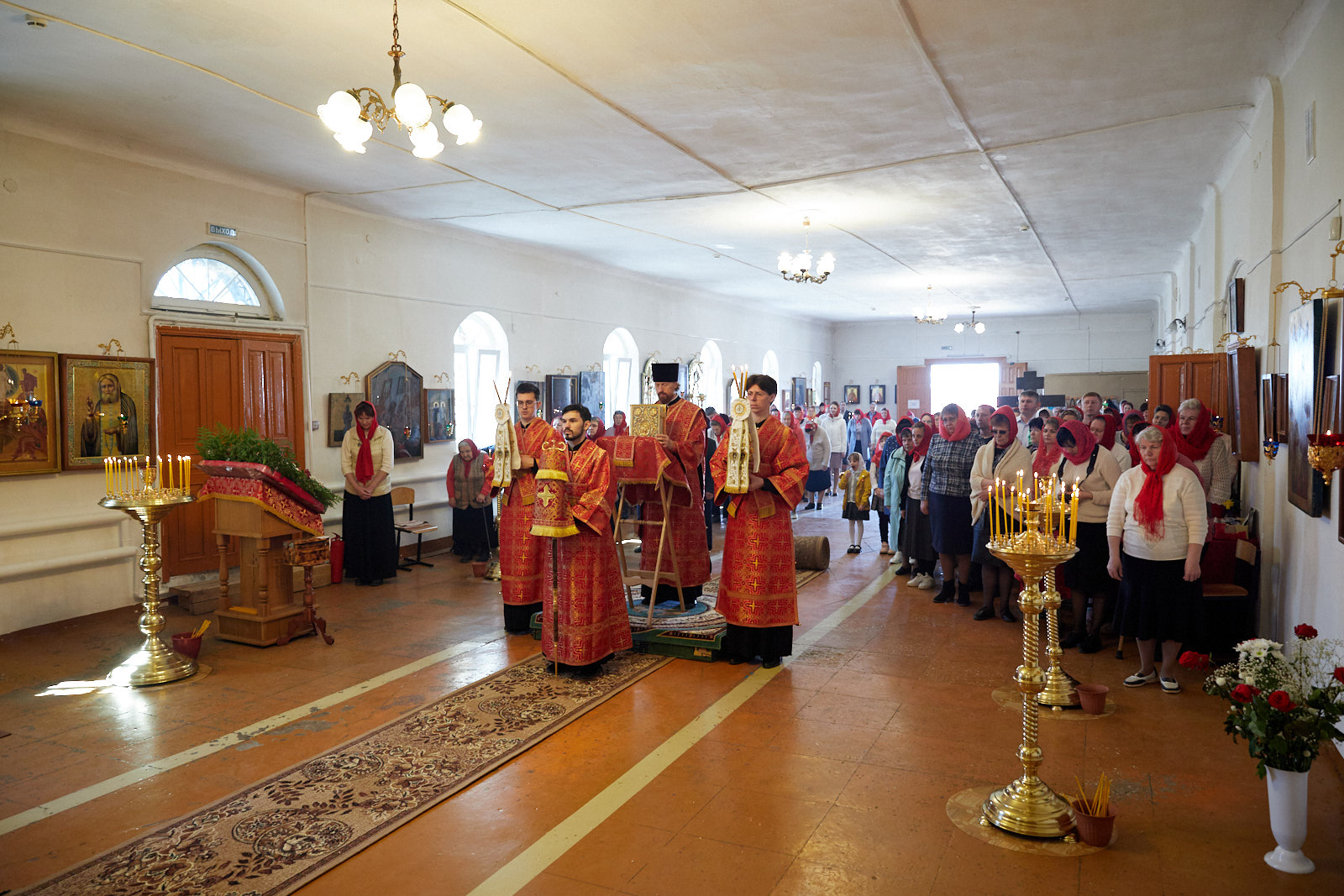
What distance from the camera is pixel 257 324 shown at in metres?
9.33

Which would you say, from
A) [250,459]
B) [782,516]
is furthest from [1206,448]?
[250,459]

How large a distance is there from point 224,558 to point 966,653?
238 inches

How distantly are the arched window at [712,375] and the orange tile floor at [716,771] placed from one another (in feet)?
42.1

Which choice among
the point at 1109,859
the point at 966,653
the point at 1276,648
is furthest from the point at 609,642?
the point at 1276,648

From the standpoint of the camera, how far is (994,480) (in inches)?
285

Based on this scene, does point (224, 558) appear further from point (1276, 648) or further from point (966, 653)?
point (1276, 648)

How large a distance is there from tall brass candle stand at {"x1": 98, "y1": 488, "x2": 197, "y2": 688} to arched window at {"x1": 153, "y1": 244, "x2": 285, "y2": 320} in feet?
10.3


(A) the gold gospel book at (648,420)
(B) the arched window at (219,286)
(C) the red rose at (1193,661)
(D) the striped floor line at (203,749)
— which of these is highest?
(B) the arched window at (219,286)

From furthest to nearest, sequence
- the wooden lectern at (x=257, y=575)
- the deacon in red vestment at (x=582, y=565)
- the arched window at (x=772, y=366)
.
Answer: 1. the arched window at (x=772, y=366)
2. the wooden lectern at (x=257, y=575)
3. the deacon in red vestment at (x=582, y=565)

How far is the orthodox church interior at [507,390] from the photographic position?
396cm

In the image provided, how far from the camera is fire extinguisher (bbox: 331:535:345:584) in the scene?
9484mm

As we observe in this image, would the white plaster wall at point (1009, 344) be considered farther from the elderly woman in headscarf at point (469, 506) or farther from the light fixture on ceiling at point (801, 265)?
the elderly woman in headscarf at point (469, 506)

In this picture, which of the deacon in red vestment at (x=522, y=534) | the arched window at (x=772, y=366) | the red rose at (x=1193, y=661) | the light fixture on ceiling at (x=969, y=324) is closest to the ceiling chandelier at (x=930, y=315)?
the light fixture on ceiling at (x=969, y=324)

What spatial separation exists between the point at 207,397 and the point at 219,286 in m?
1.24
